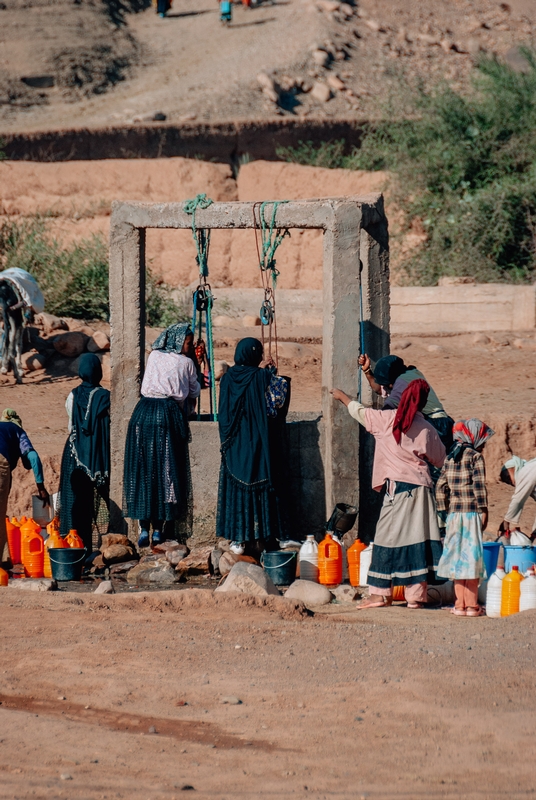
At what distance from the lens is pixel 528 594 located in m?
6.30

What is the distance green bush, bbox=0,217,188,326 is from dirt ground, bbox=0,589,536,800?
8.55 m

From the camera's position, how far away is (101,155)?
774 inches

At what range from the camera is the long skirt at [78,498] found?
319 inches

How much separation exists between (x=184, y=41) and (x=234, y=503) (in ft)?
76.8

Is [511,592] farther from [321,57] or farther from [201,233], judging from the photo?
[321,57]

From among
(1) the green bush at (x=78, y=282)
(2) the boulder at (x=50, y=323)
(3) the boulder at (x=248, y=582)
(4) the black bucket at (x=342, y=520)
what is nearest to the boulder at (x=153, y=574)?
(3) the boulder at (x=248, y=582)

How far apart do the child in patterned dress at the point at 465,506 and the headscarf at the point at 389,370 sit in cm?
77

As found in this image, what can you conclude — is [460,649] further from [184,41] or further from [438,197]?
[184,41]

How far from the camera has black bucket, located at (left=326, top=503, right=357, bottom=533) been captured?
24.7ft

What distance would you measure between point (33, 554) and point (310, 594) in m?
2.07

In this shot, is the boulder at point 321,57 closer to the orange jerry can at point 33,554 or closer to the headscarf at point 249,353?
the headscarf at point 249,353

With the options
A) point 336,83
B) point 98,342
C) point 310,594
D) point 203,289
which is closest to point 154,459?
point 203,289

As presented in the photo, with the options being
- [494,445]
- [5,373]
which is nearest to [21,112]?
[5,373]

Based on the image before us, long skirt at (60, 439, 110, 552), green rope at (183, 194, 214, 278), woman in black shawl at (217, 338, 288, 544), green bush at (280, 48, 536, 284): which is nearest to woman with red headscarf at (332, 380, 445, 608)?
woman in black shawl at (217, 338, 288, 544)
